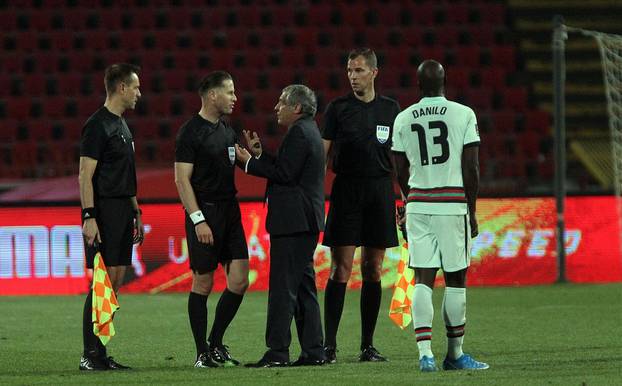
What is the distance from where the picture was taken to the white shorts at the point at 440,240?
6.72 m

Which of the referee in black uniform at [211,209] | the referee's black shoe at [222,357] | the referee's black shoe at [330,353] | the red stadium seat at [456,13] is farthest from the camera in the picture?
the red stadium seat at [456,13]

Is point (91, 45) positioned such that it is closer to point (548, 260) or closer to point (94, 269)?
point (548, 260)

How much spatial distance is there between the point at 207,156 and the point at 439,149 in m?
1.44

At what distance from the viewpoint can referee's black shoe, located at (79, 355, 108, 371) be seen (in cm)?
725

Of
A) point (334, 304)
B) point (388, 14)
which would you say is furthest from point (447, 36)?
point (334, 304)

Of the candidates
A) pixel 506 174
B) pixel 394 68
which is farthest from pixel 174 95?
pixel 506 174

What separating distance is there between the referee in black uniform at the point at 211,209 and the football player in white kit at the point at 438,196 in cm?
114

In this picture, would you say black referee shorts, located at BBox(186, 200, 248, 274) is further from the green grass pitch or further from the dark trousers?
the green grass pitch

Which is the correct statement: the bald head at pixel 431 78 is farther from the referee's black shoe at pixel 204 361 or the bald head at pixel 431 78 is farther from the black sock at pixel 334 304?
the referee's black shoe at pixel 204 361

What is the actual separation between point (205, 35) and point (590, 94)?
6.25 meters

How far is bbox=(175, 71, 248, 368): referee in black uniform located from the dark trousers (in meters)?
0.24

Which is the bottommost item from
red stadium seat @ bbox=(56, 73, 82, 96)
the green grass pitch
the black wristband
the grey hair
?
the green grass pitch

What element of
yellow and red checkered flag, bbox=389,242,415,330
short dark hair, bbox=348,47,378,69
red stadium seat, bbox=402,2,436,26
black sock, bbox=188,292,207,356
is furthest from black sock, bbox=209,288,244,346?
red stadium seat, bbox=402,2,436,26

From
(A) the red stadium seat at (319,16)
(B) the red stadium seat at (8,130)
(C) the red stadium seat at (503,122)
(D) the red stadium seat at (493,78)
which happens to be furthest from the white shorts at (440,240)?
(A) the red stadium seat at (319,16)
